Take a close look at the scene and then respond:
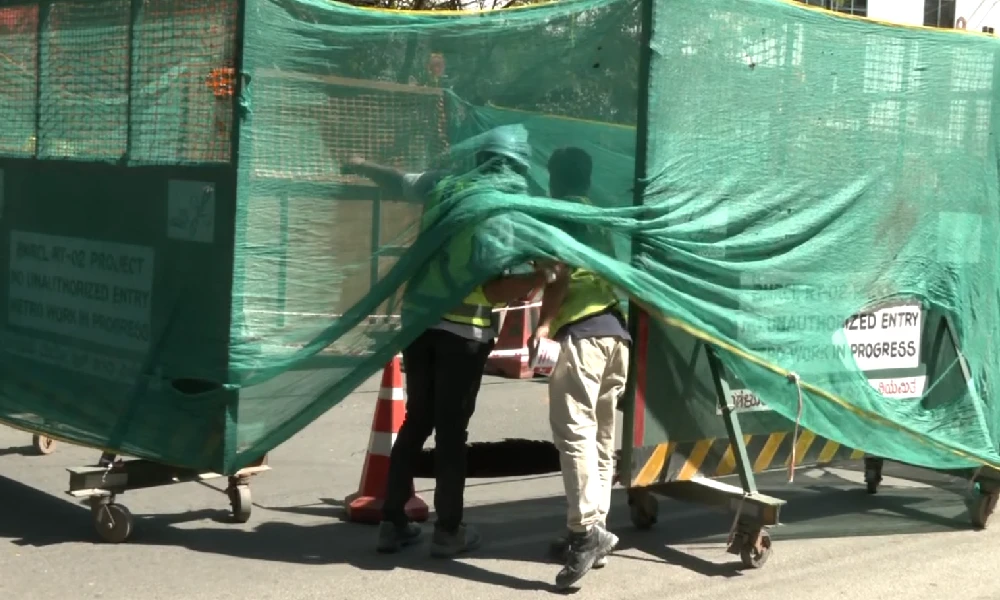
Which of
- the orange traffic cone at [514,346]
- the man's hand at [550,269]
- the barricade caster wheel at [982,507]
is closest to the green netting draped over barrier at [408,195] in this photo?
the man's hand at [550,269]

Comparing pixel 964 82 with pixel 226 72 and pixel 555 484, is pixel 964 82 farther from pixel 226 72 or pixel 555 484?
pixel 226 72

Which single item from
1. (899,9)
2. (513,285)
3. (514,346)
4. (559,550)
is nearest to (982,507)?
(559,550)

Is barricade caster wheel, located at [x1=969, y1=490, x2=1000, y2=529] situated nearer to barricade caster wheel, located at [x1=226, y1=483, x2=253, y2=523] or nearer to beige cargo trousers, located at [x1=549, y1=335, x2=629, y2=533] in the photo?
beige cargo trousers, located at [x1=549, y1=335, x2=629, y2=533]

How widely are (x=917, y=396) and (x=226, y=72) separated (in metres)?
3.97

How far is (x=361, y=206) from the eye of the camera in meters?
5.90

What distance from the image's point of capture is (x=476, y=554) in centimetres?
638

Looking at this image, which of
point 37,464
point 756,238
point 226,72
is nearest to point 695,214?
point 756,238

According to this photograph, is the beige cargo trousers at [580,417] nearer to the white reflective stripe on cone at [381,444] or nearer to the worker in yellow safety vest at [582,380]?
the worker in yellow safety vest at [582,380]

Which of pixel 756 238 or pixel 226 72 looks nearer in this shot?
pixel 226 72

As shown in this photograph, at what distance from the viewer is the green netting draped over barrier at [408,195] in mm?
5820

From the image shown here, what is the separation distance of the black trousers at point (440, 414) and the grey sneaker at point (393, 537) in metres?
0.04

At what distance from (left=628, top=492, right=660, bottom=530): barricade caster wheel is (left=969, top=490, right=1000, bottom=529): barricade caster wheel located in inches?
67.9

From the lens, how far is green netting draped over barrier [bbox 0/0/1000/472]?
19.1 ft

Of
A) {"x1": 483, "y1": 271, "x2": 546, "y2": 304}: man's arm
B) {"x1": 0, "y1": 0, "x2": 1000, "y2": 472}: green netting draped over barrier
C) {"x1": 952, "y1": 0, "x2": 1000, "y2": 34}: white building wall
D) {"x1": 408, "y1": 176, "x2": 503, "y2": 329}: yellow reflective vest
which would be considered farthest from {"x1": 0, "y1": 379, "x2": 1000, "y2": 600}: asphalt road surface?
{"x1": 952, "y1": 0, "x2": 1000, "y2": 34}: white building wall
